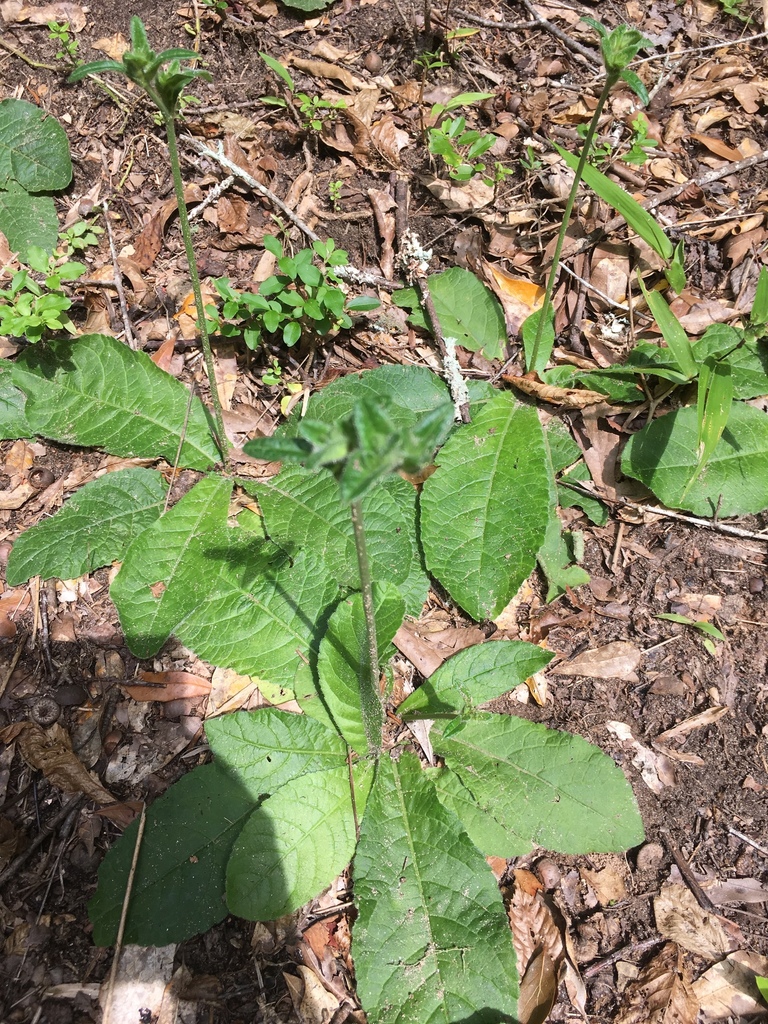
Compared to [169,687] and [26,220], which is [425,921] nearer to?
[169,687]

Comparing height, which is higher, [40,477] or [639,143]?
[639,143]

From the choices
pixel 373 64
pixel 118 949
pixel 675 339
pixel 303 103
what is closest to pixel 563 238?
pixel 675 339

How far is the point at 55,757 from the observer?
104 inches

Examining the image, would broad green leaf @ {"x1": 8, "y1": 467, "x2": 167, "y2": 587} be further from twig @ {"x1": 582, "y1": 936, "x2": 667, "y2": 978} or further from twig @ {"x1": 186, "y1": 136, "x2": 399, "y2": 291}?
twig @ {"x1": 582, "y1": 936, "x2": 667, "y2": 978}

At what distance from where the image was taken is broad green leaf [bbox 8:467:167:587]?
9.43ft

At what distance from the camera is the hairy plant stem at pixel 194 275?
225 cm

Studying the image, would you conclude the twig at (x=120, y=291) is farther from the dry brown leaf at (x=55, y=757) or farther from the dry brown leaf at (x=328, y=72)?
the dry brown leaf at (x=55, y=757)

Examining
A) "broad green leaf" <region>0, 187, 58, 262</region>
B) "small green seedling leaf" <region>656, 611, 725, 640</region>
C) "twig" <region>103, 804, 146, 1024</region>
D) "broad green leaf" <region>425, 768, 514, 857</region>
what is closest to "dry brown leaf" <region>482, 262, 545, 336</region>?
"small green seedling leaf" <region>656, 611, 725, 640</region>

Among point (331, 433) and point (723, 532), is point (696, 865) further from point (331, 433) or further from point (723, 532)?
point (331, 433)

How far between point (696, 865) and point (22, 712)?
2.68 m

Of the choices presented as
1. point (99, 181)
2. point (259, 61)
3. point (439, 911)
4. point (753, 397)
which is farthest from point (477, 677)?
point (259, 61)

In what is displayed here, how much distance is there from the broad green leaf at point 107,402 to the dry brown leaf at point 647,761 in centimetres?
214

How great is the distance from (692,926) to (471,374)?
2.55 metres

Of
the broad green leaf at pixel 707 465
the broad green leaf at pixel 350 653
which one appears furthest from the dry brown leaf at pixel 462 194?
the broad green leaf at pixel 350 653
